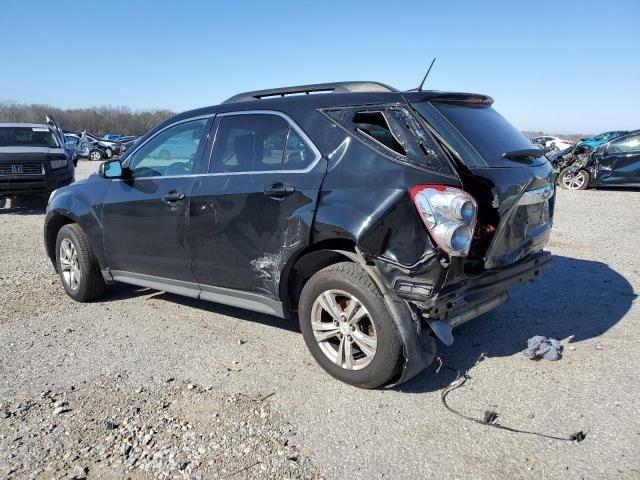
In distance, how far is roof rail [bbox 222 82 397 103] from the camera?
3.58 metres

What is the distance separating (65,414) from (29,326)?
1918 millimetres

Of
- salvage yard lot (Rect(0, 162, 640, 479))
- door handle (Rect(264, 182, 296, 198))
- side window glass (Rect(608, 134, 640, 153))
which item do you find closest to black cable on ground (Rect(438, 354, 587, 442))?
salvage yard lot (Rect(0, 162, 640, 479))

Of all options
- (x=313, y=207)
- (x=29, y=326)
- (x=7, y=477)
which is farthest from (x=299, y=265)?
(x=29, y=326)

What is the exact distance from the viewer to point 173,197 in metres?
4.23

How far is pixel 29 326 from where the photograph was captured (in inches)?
186

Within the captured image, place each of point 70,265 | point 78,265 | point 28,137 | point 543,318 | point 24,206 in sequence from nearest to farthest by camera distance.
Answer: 1. point 543,318
2. point 78,265
3. point 70,265
4. point 28,137
5. point 24,206

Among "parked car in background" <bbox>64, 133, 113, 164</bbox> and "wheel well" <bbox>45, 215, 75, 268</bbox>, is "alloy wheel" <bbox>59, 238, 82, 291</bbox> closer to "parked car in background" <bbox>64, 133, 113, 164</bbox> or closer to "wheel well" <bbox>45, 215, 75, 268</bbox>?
"wheel well" <bbox>45, 215, 75, 268</bbox>

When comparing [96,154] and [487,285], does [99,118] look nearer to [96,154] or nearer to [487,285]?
[96,154]

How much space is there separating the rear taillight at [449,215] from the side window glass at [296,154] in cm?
90

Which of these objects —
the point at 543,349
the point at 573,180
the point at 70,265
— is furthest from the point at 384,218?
the point at 573,180

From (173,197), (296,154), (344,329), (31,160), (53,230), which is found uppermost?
(296,154)

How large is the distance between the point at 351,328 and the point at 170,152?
2383 millimetres

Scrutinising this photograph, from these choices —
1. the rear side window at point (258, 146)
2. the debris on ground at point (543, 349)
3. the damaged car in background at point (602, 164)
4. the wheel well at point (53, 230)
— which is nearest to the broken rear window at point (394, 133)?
the rear side window at point (258, 146)

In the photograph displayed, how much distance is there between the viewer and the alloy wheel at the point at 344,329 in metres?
3.29
